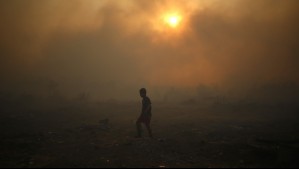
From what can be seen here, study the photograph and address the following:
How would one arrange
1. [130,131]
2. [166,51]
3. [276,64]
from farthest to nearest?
[166,51], [276,64], [130,131]

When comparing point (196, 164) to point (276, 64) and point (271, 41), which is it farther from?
point (271, 41)

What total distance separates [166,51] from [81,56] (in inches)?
498

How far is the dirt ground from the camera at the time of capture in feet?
25.8

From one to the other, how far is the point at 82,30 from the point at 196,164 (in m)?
40.5

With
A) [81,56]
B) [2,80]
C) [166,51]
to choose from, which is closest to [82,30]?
[81,56]

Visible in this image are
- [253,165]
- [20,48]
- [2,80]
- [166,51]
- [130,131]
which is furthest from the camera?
[166,51]

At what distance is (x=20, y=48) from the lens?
3975 centimetres

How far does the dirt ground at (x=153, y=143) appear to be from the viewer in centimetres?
787

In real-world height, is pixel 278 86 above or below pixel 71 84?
below

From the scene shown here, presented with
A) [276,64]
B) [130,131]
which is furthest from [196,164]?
[276,64]

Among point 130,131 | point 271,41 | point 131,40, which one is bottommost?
point 130,131

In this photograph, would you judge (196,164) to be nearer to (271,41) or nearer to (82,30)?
(271,41)

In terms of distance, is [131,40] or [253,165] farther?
[131,40]

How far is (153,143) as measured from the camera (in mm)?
9719
